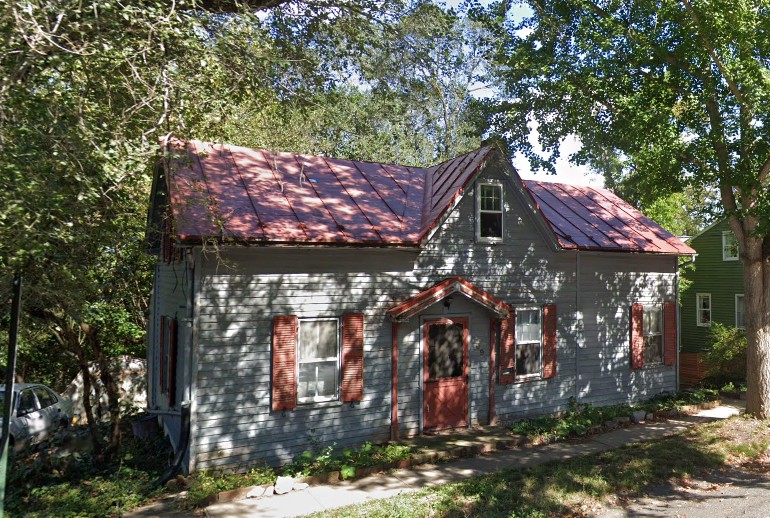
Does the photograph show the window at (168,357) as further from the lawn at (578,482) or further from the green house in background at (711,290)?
the green house in background at (711,290)

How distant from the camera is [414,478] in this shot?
9.47m

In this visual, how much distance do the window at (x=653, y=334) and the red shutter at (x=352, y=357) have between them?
9.15m

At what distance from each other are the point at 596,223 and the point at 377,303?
25.6ft

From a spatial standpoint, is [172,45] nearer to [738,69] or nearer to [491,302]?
[491,302]

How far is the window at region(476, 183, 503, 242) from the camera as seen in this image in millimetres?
12703

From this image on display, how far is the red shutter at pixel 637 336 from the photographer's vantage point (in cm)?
1487

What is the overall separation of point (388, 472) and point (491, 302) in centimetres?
434

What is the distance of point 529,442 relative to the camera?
11453 mm

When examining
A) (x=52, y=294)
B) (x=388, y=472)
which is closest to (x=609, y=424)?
(x=388, y=472)

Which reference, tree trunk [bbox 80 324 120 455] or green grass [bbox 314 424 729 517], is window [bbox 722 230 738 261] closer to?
green grass [bbox 314 424 729 517]

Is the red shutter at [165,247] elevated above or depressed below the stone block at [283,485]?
above

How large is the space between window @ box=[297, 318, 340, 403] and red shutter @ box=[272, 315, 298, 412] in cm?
22

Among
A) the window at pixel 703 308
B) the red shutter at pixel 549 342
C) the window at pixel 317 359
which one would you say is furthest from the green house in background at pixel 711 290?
the window at pixel 317 359

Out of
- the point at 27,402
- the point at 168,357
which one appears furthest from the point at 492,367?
the point at 27,402
